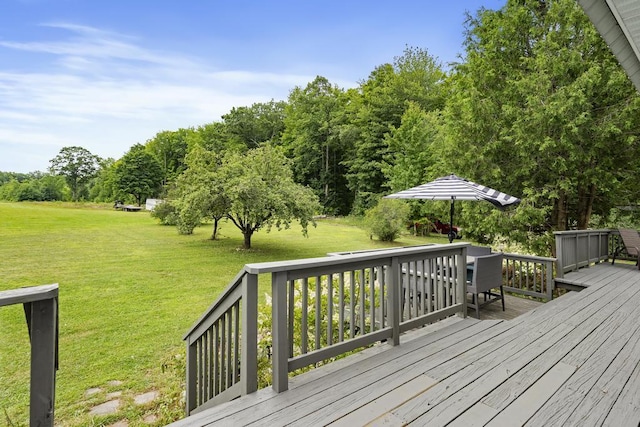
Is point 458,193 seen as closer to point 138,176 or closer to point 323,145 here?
point 323,145

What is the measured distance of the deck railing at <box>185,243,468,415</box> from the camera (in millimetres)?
1973

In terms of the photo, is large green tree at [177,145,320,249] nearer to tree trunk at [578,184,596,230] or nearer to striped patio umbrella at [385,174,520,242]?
striped patio umbrella at [385,174,520,242]

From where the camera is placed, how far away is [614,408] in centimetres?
192

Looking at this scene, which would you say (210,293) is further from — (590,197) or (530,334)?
(590,197)

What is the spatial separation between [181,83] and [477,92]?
19682mm

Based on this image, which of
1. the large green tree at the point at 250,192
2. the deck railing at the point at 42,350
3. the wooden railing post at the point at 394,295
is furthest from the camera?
the large green tree at the point at 250,192

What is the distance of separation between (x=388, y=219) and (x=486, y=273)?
10216mm

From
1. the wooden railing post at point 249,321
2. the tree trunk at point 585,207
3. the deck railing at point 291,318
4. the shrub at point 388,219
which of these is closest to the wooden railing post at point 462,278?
the deck railing at point 291,318

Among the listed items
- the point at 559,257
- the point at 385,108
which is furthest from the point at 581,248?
the point at 385,108

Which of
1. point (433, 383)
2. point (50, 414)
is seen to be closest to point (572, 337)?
point (433, 383)

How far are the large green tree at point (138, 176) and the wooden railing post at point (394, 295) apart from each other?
3575 centimetres

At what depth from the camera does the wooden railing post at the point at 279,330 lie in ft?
6.48

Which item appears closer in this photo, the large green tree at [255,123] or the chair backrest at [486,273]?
the chair backrest at [486,273]

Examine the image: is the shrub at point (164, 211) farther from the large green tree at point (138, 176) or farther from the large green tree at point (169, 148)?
the large green tree at point (169, 148)
